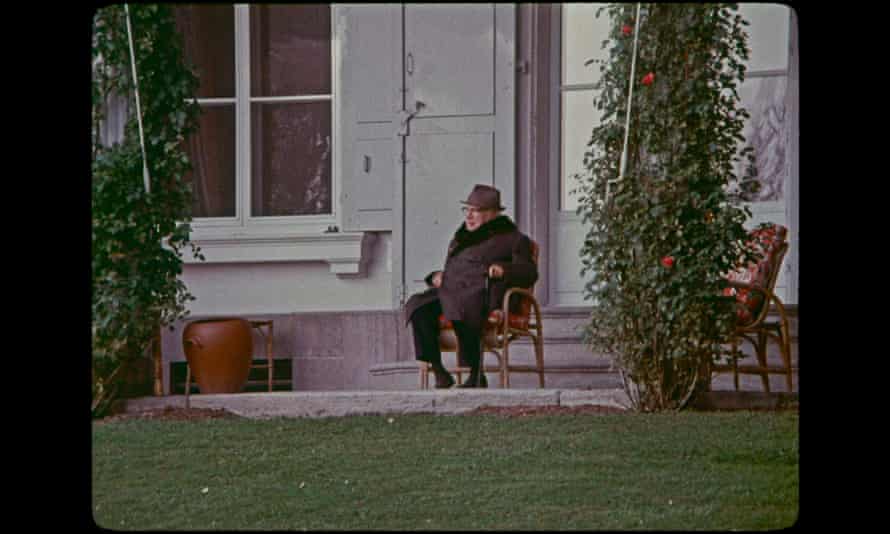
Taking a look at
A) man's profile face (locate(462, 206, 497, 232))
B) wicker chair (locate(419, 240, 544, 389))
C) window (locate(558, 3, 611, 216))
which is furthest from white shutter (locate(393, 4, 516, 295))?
wicker chair (locate(419, 240, 544, 389))

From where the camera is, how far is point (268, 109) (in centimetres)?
786

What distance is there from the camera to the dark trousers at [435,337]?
6473mm

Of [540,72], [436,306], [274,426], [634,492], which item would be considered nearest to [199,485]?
[274,426]

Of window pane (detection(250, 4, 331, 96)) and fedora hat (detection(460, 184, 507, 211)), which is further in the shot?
window pane (detection(250, 4, 331, 96))

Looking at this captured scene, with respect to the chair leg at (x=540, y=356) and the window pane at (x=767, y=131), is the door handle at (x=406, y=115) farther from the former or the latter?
the window pane at (x=767, y=131)

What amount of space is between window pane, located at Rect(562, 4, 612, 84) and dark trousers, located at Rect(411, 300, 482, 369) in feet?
5.53

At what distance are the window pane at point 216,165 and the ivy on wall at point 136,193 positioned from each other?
1521mm

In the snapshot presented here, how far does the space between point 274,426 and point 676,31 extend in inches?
85.5

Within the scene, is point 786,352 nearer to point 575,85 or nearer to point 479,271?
point 479,271

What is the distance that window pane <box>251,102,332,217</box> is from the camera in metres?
7.85

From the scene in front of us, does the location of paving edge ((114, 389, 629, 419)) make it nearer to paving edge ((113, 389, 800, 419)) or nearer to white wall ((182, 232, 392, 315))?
paving edge ((113, 389, 800, 419))

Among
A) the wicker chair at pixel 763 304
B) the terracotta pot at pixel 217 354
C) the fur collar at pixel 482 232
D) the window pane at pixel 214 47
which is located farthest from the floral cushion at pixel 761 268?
the window pane at pixel 214 47

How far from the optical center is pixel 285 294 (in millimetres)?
7727

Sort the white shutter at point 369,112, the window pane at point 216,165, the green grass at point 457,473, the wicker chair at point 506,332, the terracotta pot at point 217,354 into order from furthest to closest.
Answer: the window pane at point 216,165
the white shutter at point 369,112
the terracotta pot at point 217,354
the wicker chair at point 506,332
the green grass at point 457,473
